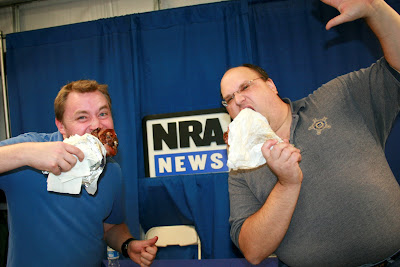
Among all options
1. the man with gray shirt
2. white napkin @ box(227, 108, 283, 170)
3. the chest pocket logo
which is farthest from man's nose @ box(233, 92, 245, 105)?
the chest pocket logo

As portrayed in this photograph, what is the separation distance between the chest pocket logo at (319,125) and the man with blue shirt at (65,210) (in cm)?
110

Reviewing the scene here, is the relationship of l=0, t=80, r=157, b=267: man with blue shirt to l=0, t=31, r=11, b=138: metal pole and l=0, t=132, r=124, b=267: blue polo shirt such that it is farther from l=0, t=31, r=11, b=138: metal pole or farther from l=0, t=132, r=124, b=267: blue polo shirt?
l=0, t=31, r=11, b=138: metal pole

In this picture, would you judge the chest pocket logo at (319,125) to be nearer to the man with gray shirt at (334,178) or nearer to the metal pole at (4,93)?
the man with gray shirt at (334,178)

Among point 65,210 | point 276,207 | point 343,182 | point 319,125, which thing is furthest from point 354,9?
point 65,210

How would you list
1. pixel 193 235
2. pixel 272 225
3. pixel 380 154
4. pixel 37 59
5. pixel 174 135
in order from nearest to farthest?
1. pixel 272 225
2. pixel 380 154
3. pixel 193 235
4. pixel 174 135
5. pixel 37 59

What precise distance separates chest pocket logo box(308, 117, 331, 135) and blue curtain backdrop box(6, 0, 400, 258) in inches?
68.9

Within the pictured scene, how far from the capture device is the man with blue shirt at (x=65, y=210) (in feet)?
5.16

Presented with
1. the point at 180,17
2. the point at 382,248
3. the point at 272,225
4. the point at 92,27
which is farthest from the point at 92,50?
the point at 382,248

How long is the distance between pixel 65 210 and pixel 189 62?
7.60ft

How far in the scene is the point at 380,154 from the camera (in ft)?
4.93

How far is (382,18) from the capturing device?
1328 millimetres

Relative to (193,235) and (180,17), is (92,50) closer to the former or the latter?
(180,17)

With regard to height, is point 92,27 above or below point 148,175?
above

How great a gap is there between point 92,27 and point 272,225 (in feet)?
10.8
